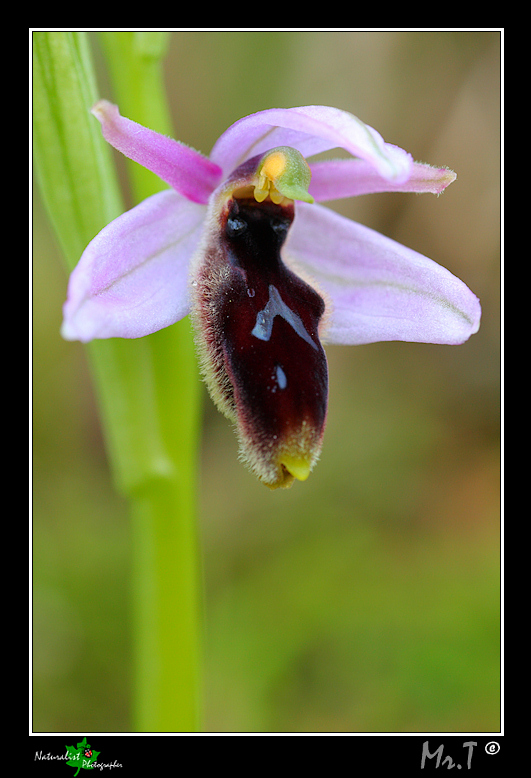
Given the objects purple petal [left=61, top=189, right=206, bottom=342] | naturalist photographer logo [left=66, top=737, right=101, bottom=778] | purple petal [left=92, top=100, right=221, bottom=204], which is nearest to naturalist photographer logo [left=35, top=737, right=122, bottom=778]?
naturalist photographer logo [left=66, top=737, right=101, bottom=778]

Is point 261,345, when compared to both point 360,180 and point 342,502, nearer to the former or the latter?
point 360,180

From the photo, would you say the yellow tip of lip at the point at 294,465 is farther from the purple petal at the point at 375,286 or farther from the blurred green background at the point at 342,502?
the blurred green background at the point at 342,502

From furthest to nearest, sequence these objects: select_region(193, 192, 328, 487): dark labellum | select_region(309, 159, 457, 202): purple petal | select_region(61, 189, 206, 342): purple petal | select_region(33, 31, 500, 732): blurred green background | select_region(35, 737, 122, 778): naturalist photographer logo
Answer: select_region(33, 31, 500, 732): blurred green background, select_region(35, 737, 122, 778): naturalist photographer logo, select_region(309, 159, 457, 202): purple petal, select_region(193, 192, 328, 487): dark labellum, select_region(61, 189, 206, 342): purple petal

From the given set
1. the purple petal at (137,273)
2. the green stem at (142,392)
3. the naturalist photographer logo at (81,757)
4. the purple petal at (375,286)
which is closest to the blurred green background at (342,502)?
the green stem at (142,392)

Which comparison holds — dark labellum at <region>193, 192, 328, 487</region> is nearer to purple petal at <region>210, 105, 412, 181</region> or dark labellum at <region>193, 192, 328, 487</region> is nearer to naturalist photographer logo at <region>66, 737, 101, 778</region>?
purple petal at <region>210, 105, 412, 181</region>

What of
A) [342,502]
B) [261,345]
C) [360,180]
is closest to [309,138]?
[360,180]
